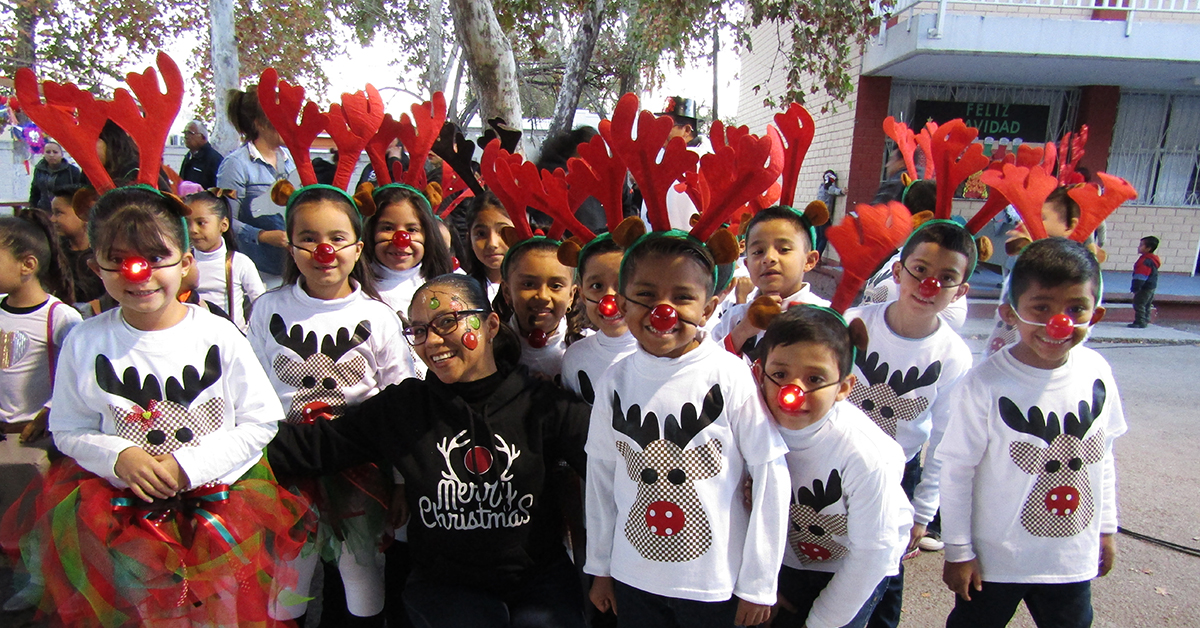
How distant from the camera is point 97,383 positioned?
172 centimetres

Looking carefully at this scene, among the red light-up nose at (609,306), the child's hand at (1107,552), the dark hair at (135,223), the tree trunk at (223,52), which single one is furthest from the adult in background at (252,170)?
the tree trunk at (223,52)

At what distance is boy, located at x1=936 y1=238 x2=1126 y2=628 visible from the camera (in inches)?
71.8

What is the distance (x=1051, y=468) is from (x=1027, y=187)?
2.55 feet

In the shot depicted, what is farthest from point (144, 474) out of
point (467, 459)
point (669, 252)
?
point (669, 252)

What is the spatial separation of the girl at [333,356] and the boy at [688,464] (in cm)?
86

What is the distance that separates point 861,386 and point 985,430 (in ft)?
1.62

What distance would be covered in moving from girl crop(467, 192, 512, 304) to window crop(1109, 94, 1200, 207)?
385 inches

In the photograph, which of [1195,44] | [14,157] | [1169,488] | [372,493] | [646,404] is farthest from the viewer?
[14,157]

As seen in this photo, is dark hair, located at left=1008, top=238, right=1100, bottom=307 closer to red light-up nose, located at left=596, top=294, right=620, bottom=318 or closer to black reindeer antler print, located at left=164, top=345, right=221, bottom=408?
red light-up nose, located at left=596, top=294, right=620, bottom=318

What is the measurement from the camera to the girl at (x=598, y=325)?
194 centimetres

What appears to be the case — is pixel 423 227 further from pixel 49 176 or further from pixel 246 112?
pixel 49 176

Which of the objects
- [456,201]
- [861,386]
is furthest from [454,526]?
A: [456,201]

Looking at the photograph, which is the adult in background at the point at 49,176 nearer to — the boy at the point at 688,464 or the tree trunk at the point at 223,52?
the tree trunk at the point at 223,52

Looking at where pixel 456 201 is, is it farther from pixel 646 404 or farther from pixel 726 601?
pixel 726 601
